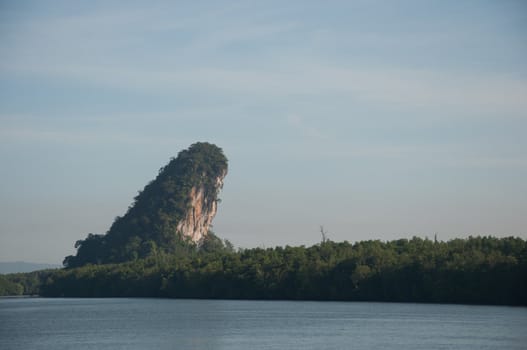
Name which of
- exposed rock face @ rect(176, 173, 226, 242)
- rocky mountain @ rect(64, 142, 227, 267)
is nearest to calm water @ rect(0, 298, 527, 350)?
rocky mountain @ rect(64, 142, 227, 267)

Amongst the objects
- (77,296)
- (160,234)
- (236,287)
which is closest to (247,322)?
(236,287)

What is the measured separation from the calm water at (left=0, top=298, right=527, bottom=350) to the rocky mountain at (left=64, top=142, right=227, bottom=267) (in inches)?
2718

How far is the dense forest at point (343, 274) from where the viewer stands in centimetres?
7331

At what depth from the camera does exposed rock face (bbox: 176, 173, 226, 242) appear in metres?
155

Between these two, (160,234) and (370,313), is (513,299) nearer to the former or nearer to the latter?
(370,313)

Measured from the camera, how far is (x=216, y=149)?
164 metres

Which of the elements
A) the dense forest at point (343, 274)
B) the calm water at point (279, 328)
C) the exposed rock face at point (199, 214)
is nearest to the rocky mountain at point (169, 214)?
the exposed rock face at point (199, 214)

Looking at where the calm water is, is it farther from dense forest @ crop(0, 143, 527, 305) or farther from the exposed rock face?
the exposed rock face

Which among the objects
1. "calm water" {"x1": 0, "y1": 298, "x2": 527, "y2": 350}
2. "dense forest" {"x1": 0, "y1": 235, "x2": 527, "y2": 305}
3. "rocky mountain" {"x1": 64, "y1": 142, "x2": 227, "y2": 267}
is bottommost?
"calm water" {"x1": 0, "y1": 298, "x2": 527, "y2": 350}

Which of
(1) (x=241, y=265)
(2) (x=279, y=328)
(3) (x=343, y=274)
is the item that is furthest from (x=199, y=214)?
(2) (x=279, y=328)

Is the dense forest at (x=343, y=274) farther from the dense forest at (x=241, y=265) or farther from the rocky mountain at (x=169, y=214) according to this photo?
the rocky mountain at (x=169, y=214)

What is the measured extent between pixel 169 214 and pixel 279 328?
97290mm

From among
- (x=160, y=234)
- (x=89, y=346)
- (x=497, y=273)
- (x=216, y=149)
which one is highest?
(x=216, y=149)

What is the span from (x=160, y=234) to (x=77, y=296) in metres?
25.7
